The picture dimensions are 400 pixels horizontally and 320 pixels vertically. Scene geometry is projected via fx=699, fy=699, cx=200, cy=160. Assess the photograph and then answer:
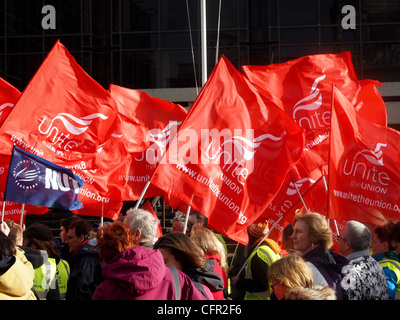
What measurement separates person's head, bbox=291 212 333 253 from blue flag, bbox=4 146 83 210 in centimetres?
234

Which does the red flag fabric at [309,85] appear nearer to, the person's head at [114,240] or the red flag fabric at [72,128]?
the red flag fabric at [72,128]

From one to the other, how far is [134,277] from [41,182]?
10.4 feet

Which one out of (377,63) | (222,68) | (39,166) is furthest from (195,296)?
(377,63)

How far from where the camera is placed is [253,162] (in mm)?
7168

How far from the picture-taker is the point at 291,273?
14.0 feet

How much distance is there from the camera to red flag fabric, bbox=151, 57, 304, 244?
6.87 metres

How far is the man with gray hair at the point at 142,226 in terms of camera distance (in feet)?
15.9

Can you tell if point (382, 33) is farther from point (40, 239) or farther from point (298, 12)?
point (40, 239)

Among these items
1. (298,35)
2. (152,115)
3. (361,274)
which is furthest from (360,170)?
(298,35)

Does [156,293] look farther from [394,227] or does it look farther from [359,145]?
[359,145]

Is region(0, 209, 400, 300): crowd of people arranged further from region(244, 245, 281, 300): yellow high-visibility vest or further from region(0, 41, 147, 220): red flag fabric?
region(0, 41, 147, 220): red flag fabric

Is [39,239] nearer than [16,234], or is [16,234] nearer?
[16,234]

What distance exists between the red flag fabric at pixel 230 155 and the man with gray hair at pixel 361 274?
1620 mm

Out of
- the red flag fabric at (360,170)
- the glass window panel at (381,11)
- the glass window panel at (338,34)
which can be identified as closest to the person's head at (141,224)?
the red flag fabric at (360,170)
